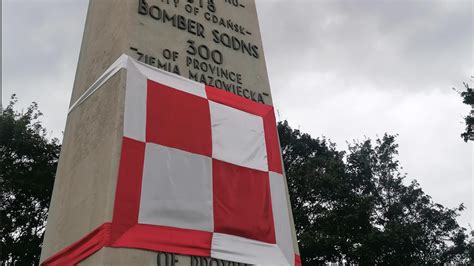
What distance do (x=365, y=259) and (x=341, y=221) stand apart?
202 centimetres

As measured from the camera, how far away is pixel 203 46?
22.5 ft

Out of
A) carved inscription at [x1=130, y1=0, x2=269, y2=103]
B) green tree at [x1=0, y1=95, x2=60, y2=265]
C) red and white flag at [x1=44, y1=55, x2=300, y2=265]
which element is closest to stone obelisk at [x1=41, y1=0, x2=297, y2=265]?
carved inscription at [x1=130, y1=0, x2=269, y2=103]

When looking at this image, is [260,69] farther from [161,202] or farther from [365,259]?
[365,259]

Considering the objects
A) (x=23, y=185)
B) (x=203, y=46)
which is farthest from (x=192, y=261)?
(x=23, y=185)

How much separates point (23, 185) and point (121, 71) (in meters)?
14.4

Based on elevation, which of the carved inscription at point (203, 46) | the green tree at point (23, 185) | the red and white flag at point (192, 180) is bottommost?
the red and white flag at point (192, 180)

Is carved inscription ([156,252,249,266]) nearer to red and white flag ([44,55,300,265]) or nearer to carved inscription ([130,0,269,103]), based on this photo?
red and white flag ([44,55,300,265])

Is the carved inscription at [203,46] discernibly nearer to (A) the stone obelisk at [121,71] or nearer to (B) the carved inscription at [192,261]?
(A) the stone obelisk at [121,71]

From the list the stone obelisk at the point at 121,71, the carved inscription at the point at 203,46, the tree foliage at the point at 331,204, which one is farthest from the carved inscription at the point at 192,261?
the tree foliage at the point at 331,204

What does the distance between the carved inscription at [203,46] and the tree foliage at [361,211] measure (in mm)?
14425

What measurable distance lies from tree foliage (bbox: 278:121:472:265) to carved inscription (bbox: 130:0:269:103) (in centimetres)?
1442

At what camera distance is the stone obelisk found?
16.2 feet

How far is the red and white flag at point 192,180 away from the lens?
482 cm

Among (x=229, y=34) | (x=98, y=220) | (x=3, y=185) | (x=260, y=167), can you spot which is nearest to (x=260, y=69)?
(x=229, y=34)
